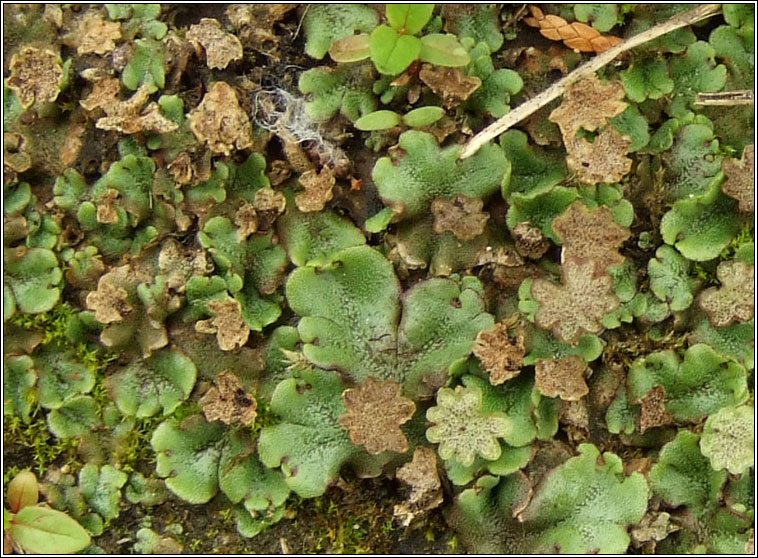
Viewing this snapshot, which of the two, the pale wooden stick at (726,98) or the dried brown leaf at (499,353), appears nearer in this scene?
the dried brown leaf at (499,353)

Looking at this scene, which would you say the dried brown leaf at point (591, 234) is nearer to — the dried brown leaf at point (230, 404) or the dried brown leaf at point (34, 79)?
the dried brown leaf at point (230, 404)

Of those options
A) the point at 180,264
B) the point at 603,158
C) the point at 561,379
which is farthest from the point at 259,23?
the point at 561,379

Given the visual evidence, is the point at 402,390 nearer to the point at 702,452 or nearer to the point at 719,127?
the point at 702,452

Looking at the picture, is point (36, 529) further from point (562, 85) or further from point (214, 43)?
point (562, 85)

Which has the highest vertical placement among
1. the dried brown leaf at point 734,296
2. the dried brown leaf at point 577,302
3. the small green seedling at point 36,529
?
the dried brown leaf at point 577,302

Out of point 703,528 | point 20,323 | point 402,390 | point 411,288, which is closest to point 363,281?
point 411,288

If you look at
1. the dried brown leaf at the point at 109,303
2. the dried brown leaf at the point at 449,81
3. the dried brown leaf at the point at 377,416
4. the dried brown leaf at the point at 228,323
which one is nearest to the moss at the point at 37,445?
the dried brown leaf at the point at 109,303
